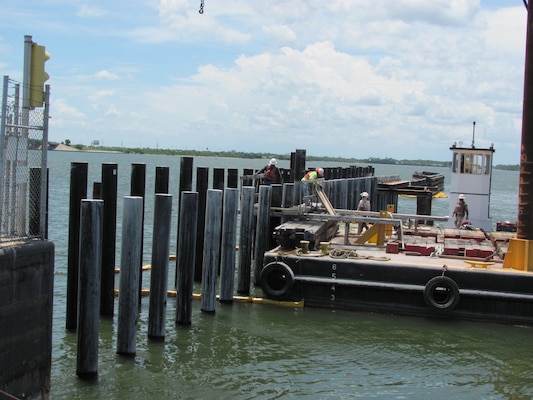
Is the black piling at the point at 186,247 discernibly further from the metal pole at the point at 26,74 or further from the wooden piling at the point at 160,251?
the metal pole at the point at 26,74

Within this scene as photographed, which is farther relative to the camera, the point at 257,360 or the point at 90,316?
the point at 257,360

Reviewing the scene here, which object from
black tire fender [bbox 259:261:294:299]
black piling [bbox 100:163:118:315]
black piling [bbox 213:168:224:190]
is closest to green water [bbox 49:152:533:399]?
black tire fender [bbox 259:261:294:299]

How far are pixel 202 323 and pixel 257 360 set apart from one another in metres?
2.10

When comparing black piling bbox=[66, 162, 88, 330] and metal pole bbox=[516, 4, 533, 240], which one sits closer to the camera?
black piling bbox=[66, 162, 88, 330]

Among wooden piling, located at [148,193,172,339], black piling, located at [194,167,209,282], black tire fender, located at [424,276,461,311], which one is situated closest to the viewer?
wooden piling, located at [148,193,172,339]

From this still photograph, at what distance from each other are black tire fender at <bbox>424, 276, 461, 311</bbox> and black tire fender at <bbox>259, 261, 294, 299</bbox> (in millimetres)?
2811

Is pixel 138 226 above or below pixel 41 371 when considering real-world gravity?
above

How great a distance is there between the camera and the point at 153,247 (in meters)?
11.2

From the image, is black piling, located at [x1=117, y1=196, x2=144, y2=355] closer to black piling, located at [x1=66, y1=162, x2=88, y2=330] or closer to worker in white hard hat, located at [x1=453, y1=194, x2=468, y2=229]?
black piling, located at [x1=66, y1=162, x2=88, y2=330]

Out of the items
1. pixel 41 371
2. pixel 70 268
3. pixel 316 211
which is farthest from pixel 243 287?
pixel 41 371

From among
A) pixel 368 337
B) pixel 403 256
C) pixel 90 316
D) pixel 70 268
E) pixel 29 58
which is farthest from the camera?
pixel 403 256

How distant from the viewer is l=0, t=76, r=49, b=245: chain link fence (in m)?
7.52

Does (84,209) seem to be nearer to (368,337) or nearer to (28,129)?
(28,129)

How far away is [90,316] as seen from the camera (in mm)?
9219
